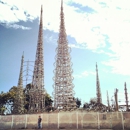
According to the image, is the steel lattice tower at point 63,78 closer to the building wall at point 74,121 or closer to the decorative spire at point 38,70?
the decorative spire at point 38,70

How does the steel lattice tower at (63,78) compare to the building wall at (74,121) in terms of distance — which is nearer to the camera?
the building wall at (74,121)

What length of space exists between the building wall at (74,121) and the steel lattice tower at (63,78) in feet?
56.6

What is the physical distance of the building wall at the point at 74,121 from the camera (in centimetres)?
2195

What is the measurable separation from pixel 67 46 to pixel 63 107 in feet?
45.5

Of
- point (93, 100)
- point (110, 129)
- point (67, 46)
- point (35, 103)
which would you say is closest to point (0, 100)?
point (35, 103)

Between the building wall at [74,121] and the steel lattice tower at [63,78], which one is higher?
the steel lattice tower at [63,78]

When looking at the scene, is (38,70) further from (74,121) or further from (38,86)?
(74,121)

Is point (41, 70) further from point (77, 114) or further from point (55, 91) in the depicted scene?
point (77, 114)

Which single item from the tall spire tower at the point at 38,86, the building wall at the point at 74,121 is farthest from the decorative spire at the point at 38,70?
the building wall at the point at 74,121

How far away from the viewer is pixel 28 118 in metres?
24.6

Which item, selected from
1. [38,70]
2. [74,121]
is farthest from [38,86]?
[74,121]

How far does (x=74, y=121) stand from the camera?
23.2 metres

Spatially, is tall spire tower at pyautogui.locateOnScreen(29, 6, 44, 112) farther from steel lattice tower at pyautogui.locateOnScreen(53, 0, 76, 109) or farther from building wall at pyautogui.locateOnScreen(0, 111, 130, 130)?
building wall at pyautogui.locateOnScreen(0, 111, 130, 130)

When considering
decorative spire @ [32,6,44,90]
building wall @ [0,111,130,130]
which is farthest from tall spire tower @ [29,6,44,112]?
building wall @ [0,111,130,130]
